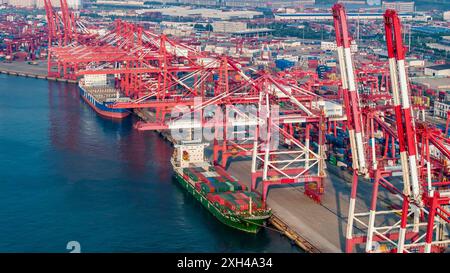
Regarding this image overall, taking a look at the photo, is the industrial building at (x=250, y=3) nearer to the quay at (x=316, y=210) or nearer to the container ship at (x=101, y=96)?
the container ship at (x=101, y=96)

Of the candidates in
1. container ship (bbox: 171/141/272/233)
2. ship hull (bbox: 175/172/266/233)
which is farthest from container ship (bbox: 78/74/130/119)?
ship hull (bbox: 175/172/266/233)

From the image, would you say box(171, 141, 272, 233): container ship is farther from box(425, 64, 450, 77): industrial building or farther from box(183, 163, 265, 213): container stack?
box(425, 64, 450, 77): industrial building

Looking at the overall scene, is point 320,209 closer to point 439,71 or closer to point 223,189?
point 223,189

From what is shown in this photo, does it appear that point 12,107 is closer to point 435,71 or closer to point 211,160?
point 211,160

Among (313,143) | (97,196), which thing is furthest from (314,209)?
(313,143)

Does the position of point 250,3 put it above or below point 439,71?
above
